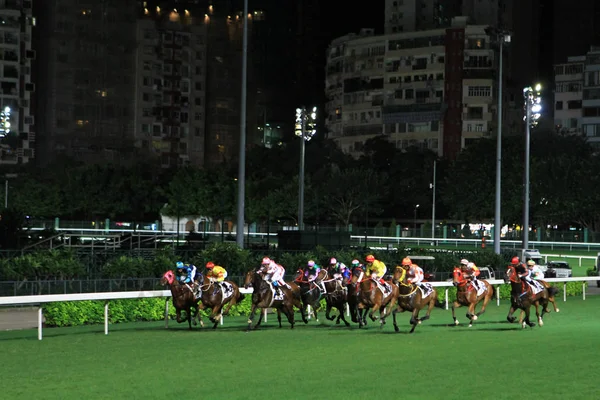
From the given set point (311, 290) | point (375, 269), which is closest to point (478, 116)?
point (311, 290)

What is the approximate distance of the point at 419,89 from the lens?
11381 centimetres

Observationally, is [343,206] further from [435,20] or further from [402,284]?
[402,284]

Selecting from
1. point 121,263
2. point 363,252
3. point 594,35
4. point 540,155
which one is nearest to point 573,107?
point 594,35

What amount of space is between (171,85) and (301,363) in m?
104

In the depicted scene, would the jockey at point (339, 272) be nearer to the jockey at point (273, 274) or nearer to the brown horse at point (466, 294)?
the jockey at point (273, 274)

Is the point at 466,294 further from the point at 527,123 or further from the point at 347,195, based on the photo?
the point at 347,195

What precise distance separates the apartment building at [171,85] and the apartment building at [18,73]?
12.3 metres

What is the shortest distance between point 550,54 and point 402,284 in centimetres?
11054

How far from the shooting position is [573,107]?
11175 centimetres

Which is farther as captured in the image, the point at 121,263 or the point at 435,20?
the point at 435,20

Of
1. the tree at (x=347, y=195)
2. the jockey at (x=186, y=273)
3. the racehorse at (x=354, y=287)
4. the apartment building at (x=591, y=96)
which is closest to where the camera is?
the jockey at (x=186, y=273)

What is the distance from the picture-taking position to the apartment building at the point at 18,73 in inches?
3836

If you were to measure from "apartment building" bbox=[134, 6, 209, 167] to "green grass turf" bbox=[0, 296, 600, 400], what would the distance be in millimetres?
91607

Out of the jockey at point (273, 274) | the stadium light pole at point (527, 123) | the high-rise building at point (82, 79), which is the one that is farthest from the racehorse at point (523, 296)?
the high-rise building at point (82, 79)
